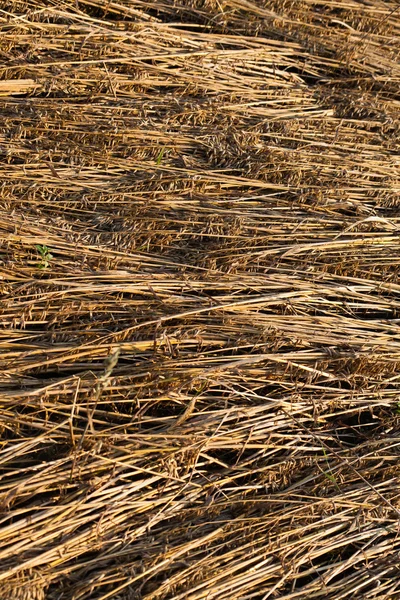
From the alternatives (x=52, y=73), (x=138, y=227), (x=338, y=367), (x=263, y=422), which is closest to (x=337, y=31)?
(x=52, y=73)

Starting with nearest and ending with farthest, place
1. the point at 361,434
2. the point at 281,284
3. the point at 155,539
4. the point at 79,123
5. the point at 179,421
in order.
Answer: the point at 155,539 → the point at 179,421 → the point at 361,434 → the point at 281,284 → the point at 79,123

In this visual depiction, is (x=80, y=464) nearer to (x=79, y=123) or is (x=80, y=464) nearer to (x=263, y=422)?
(x=263, y=422)

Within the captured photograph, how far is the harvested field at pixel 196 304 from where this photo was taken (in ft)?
7.89

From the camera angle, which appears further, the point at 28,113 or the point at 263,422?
the point at 28,113

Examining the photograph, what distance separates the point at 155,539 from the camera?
2381 mm

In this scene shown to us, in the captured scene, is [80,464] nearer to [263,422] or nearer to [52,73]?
[263,422]

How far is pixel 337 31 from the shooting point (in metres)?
4.38

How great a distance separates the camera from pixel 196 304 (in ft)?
9.60

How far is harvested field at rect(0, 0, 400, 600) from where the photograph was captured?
2406 millimetres

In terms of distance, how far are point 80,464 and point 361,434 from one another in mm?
950

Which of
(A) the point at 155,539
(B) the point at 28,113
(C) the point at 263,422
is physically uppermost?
(B) the point at 28,113

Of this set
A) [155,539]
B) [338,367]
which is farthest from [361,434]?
[155,539]

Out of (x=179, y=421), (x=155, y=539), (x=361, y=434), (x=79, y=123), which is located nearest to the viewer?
(x=155, y=539)

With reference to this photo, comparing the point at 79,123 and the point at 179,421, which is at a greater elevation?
the point at 79,123
